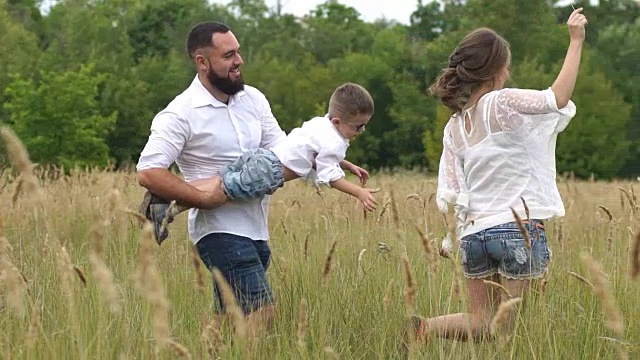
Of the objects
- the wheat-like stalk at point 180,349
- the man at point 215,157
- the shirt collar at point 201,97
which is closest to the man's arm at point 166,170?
the man at point 215,157

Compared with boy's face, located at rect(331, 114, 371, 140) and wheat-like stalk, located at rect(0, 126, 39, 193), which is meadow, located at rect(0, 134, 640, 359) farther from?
boy's face, located at rect(331, 114, 371, 140)

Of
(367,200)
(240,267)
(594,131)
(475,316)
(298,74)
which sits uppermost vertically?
(367,200)

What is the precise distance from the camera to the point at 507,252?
382cm

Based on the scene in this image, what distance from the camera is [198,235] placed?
434 centimetres

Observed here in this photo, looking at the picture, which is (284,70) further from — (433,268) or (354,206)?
(433,268)

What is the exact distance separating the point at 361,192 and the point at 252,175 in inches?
20.5

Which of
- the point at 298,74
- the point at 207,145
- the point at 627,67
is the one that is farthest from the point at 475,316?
the point at 298,74

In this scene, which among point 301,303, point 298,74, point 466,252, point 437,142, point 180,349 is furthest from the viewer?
point 298,74

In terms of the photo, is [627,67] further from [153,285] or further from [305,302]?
[153,285]

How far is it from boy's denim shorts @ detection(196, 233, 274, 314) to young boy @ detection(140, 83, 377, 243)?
20 centimetres

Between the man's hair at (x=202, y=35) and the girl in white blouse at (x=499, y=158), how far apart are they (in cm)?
107

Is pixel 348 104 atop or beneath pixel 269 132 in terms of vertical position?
atop

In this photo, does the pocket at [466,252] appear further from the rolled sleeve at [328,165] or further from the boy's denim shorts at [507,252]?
the rolled sleeve at [328,165]

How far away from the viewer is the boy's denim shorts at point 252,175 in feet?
13.5
